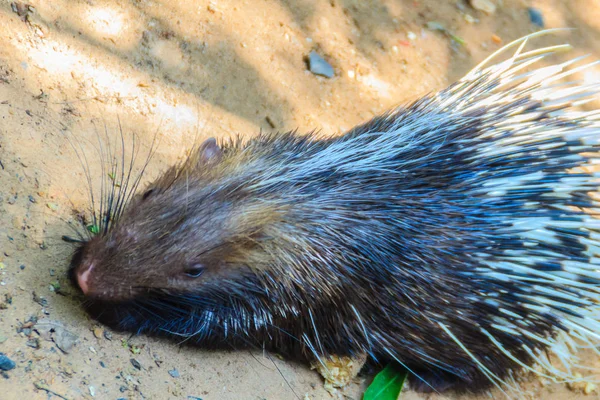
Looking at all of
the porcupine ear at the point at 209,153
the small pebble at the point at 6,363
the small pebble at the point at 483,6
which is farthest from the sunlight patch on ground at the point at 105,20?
the small pebble at the point at 483,6

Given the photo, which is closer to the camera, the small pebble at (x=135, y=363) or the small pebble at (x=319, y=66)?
the small pebble at (x=135, y=363)

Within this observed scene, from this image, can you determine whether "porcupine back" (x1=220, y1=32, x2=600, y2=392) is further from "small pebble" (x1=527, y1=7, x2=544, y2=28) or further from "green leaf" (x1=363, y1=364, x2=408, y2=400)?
"small pebble" (x1=527, y1=7, x2=544, y2=28)

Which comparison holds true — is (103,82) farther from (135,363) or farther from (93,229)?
(135,363)

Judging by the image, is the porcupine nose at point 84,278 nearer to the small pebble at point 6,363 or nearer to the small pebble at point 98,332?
the small pebble at point 98,332

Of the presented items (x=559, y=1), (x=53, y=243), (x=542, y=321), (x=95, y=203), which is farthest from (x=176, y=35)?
(x=559, y=1)

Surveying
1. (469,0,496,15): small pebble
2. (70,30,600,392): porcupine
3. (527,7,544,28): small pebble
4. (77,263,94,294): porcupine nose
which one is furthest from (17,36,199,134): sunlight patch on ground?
(527,7,544,28): small pebble
